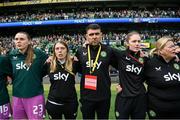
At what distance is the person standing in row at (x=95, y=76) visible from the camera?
6246mm

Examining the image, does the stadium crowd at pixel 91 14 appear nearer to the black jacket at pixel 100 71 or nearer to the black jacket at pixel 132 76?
the black jacket at pixel 100 71

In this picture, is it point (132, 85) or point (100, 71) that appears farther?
point (100, 71)

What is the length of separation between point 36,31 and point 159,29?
16139mm

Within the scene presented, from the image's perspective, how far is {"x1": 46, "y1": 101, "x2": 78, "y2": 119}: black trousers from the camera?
621cm

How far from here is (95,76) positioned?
6.25 m

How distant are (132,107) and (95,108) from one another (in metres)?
0.69

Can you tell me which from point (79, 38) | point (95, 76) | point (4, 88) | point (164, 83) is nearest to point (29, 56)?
point (4, 88)

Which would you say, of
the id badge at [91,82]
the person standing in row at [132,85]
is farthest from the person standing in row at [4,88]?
the person standing in row at [132,85]

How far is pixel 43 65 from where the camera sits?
6520 millimetres

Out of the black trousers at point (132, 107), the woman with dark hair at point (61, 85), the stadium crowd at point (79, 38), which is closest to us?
the black trousers at point (132, 107)

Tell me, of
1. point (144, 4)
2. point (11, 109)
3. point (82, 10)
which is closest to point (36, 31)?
point (82, 10)

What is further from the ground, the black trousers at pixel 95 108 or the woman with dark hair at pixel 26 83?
the woman with dark hair at pixel 26 83

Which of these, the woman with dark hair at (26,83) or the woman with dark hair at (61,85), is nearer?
the woman with dark hair at (61,85)

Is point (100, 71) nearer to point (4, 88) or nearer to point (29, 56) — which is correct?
point (29, 56)
